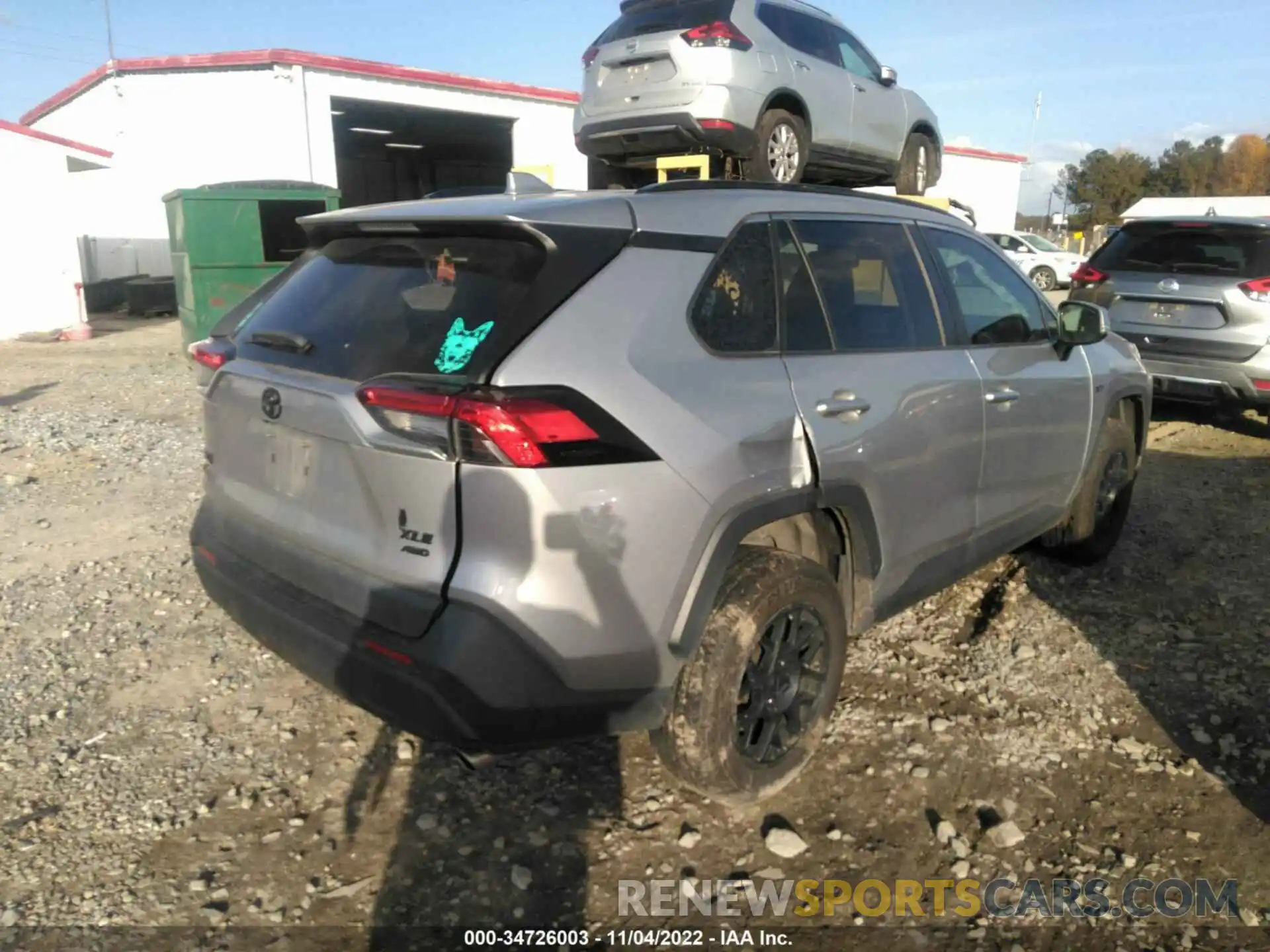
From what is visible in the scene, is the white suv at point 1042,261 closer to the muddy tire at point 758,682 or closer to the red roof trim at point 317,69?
the red roof trim at point 317,69

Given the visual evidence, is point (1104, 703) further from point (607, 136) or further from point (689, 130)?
point (607, 136)

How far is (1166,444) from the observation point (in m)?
7.69

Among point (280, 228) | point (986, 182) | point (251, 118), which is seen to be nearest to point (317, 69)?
point (251, 118)

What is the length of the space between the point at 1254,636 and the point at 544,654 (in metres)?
3.44

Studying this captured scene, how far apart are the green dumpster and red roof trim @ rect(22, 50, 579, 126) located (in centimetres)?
473

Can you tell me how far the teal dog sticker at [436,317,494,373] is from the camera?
229 centimetres

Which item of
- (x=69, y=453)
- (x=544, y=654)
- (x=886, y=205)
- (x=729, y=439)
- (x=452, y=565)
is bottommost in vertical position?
(x=69, y=453)

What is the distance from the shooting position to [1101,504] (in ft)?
15.7

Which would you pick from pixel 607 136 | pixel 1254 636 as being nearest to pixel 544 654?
pixel 1254 636

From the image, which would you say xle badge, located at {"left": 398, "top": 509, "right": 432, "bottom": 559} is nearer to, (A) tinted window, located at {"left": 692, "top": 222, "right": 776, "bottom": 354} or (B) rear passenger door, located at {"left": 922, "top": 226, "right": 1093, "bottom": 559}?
(A) tinted window, located at {"left": 692, "top": 222, "right": 776, "bottom": 354}

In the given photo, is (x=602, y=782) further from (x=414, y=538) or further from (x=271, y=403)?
(x=271, y=403)

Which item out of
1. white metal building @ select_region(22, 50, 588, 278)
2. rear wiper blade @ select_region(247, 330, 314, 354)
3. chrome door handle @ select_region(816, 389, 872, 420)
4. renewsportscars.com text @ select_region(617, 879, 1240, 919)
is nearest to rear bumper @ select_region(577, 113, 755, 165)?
chrome door handle @ select_region(816, 389, 872, 420)

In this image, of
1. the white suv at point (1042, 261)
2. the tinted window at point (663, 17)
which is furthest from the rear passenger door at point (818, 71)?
the white suv at point (1042, 261)

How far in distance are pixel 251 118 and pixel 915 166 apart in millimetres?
11447
